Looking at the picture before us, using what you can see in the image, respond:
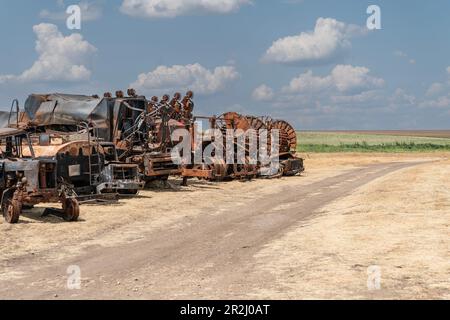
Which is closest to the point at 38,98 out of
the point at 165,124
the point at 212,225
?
the point at 165,124

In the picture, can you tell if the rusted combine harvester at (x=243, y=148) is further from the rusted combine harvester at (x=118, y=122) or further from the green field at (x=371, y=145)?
the green field at (x=371, y=145)

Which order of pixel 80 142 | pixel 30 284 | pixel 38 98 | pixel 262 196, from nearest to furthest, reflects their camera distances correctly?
pixel 30 284 < pixel 80 142 < pixel 262 196 < pixel 38 98

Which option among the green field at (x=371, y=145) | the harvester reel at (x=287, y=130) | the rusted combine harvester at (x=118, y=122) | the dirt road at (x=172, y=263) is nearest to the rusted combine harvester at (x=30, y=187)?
the dirt road at (x=172, y=263)

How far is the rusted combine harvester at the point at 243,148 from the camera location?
26.2 m

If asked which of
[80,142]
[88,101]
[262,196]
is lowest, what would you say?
[262,196]

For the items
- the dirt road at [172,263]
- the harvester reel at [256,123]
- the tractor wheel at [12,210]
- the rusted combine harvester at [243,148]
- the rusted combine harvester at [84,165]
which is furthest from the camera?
the harvester reel at [256,123]

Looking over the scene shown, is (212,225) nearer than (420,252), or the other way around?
(420,252)

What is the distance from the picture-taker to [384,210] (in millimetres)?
15203

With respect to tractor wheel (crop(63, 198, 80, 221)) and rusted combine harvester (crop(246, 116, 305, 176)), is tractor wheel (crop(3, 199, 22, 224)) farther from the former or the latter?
rusted combine harvester (crop(246, 116, 305, 176))

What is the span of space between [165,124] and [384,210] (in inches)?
432

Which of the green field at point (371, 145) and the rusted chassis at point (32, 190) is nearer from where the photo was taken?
the rusted chassis at point (32, 190)
